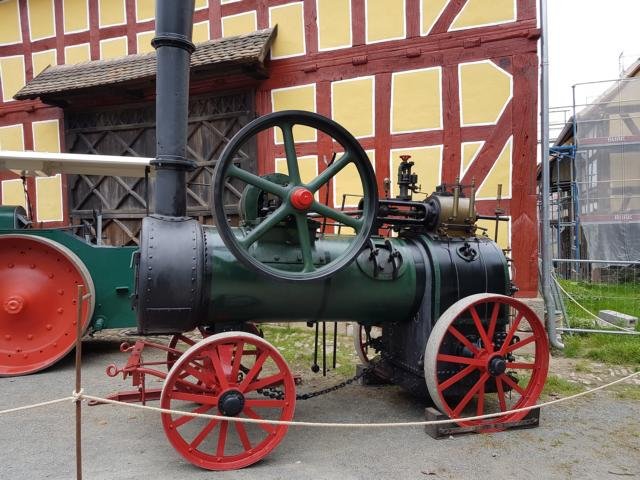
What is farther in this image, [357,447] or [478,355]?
[478,355]

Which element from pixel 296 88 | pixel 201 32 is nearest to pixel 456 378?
pixel 296 88

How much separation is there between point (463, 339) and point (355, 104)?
4.20 m

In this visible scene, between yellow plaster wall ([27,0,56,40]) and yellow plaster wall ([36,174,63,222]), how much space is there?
2.48 meters

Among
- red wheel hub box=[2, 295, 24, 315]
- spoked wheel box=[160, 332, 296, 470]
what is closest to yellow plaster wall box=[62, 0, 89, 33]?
red wheel hub box=[2, 295, 24, 315]

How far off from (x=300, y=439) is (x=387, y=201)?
1818 millimetres

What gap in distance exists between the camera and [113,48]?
8203mm

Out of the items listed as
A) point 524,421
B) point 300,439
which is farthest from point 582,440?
point 300,439

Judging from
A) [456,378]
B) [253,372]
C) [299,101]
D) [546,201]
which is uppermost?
[299,101]

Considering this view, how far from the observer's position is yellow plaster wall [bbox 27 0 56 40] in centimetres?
860

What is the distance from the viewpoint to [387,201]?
3865 millimetres

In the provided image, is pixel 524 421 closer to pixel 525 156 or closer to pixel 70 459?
pixel 70 459

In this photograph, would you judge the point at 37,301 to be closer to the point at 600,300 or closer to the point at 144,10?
the point at 144,10

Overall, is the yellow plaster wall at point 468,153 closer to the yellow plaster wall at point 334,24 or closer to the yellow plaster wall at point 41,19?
the yellow plaster wall at point 334,24

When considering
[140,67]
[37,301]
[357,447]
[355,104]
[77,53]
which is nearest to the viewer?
[357,447]
